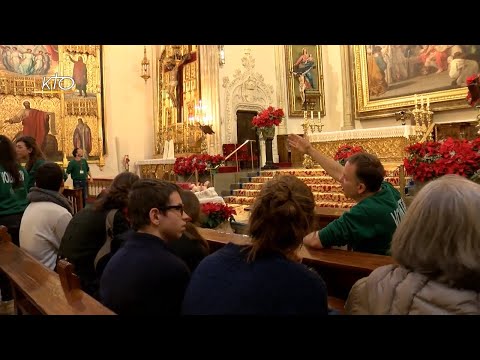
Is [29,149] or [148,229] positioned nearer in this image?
[148,229]

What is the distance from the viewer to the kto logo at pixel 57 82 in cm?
1488

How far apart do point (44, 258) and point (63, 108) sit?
41.8ft

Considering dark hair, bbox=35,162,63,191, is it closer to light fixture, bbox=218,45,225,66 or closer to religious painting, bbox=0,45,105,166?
light fixture, bbox=218,45,225,66

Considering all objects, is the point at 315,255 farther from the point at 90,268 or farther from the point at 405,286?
the point at 90,268

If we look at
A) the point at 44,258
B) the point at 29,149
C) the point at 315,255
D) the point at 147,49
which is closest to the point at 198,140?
the point at 147,49

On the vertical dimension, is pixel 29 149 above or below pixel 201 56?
below

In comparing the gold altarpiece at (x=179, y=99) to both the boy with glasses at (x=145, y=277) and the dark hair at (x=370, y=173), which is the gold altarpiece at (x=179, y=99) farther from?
the boy with glasses at (x=145, y=277)

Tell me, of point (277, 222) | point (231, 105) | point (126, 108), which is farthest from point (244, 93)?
point (277, 222)

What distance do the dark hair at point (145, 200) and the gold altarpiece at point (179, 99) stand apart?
12.6 meters

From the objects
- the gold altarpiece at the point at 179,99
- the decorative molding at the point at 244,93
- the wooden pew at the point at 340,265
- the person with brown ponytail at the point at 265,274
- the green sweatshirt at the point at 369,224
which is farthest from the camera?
the gold altarpiece at the point at 179,99

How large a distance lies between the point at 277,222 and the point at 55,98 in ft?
49.6

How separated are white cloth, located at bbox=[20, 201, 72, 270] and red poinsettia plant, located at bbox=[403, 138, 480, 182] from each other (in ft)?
9.78

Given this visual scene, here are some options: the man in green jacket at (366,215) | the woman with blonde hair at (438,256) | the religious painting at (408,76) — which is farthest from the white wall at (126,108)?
the woman with blonde hair at (438,256)

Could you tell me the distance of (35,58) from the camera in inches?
578
